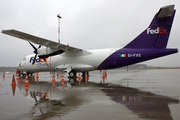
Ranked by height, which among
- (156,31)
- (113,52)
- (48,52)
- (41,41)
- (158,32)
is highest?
(156,31)

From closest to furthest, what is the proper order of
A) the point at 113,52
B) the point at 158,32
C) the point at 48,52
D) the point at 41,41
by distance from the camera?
1. the point at 158,32
2. the point at 41,41
3. the point at 113,52
4. the point at 48,52

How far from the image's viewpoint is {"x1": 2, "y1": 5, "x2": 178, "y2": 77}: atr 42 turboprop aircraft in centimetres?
1312

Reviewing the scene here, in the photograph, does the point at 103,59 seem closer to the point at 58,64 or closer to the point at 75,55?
the point at 75,55

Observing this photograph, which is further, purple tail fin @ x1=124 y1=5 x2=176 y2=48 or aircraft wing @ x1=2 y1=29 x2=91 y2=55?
aircraft wing @ x1=2 y1=29 x2=91 y2=55

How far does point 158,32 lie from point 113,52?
4632 mm

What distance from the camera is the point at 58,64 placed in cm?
1830

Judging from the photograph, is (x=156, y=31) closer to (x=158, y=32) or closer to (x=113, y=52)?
(x=158, y=32)

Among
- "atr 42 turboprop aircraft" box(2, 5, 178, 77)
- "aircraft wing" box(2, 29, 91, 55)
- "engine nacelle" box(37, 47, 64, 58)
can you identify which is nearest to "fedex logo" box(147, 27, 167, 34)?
"atr 42 turboprop aircraft" box(2, 5, 178, 77)

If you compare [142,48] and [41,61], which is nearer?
[142,48]

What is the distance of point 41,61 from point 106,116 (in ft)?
55.2

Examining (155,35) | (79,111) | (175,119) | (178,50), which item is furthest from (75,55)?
(175,119)

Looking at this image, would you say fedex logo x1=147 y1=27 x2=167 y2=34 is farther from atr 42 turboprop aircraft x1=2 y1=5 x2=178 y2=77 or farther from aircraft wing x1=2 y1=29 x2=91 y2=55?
aircraft wing x1=2 y1=29 x2=91 y2=55

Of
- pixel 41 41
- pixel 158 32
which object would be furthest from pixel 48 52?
pixel 158 32

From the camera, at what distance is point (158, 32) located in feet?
43.7
